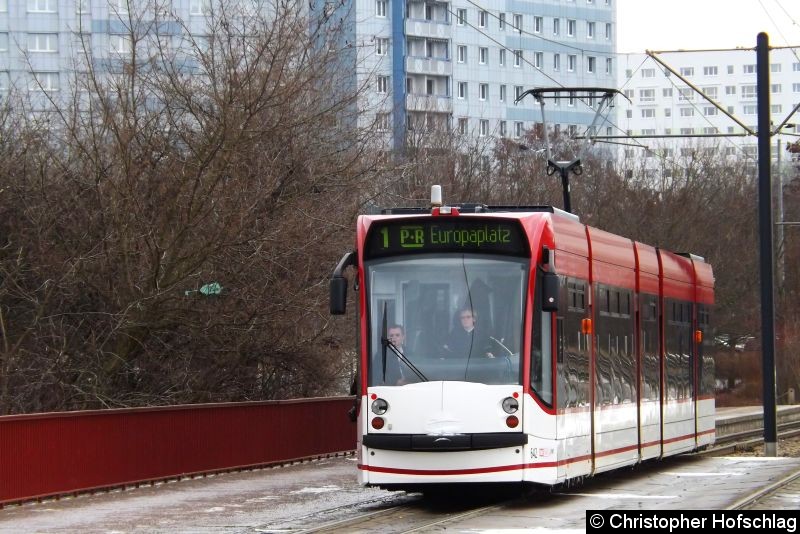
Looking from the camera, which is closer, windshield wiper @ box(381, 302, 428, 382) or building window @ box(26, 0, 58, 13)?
windshield wiper @ box(381, 302, 428, 382)

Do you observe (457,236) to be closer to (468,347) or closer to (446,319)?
(446,319)

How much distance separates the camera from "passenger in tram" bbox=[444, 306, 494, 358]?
15883 millimetres

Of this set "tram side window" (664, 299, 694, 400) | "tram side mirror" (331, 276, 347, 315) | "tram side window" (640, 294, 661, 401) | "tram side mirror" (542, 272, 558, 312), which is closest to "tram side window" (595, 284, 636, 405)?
"tram side window" (640, 294, 661, 401)

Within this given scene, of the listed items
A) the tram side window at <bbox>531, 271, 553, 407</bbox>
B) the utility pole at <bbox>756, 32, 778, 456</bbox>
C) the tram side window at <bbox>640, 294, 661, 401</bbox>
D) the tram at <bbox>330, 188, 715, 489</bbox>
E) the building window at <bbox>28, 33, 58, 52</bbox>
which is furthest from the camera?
the building window at <bbox>28, 33, 58, 52</bbox>

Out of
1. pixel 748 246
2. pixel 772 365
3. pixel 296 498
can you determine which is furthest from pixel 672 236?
pixel 296 498

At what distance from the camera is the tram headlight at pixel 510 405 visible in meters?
15.7

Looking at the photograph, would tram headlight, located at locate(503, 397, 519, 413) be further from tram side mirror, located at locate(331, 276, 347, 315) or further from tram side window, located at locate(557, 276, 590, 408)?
tram side mirror, located at locate(331, 276, 347, 315)

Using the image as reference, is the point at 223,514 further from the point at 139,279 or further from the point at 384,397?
the point at 139,279

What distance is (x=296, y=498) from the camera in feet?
61.7

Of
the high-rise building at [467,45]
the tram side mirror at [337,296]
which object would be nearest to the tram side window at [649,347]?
the tram side mirror at [337,296]

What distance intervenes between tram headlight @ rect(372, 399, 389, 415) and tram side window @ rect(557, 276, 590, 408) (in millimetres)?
1871

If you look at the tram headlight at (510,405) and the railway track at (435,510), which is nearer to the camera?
the railway track at (435,510)

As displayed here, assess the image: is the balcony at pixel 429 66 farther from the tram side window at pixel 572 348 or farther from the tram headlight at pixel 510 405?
the tram headlight at pixel 510 405

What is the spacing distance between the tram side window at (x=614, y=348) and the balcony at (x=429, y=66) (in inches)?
3097
